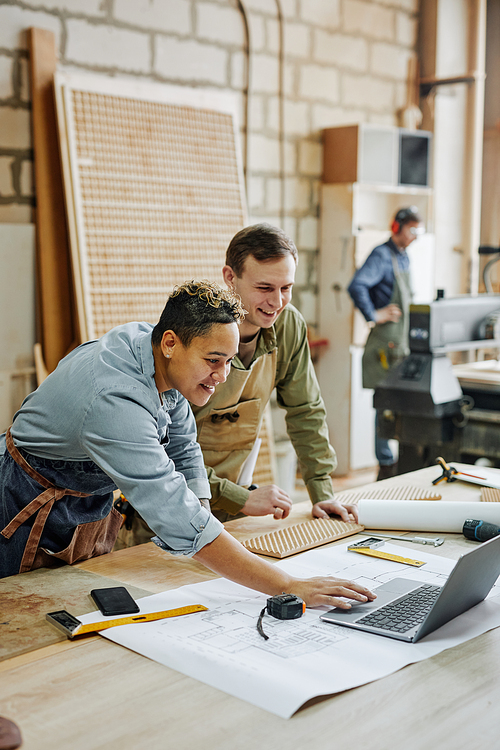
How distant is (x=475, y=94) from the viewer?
5984 millimetres

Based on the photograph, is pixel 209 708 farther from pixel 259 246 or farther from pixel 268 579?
pixel 259 246

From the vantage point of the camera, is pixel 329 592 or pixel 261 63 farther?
pixel 261 63

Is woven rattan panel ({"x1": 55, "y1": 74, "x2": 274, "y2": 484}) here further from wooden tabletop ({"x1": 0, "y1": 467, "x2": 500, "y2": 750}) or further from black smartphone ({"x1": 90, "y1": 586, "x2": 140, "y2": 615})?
wooden tabletop ({"x1": 0, "y1": 467, "x2": 500, "y2": 750})

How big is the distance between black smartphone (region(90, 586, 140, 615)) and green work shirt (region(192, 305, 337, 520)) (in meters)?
0.61

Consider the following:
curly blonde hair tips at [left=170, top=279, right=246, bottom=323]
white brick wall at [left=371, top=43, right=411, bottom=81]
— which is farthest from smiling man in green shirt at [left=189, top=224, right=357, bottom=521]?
white brick wall at [left=371, top=43, right=411, bottom=81]

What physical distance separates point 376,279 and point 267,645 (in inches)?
153

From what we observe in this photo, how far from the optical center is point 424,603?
144 cm

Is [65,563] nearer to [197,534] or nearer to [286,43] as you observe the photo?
[197,534]

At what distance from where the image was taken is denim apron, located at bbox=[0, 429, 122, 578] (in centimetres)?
164

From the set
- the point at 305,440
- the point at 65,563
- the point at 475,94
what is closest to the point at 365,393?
the point at 475,94

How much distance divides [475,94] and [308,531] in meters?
5.05

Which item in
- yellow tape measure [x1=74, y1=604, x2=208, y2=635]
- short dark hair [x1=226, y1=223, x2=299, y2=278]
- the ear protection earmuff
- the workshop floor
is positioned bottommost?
the workshop floor

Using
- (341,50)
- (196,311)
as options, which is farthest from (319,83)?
(196,311)

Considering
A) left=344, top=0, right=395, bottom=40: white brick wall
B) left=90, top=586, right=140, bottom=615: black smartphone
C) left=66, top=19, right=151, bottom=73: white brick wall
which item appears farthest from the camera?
left=344, top=0, right=395, bottom=40: white brick wall
